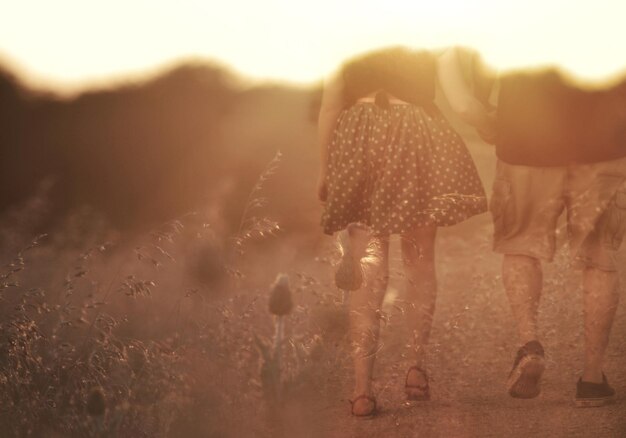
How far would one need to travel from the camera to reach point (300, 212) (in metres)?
4.80

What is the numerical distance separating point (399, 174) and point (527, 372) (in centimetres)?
109

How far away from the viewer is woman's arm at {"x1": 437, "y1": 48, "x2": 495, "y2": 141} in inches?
176

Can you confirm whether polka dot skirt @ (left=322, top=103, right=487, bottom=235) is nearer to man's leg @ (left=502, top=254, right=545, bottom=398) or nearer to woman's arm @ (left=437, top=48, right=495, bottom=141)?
woman's arm @ (left=437, top=48, right=495, bottom=141)

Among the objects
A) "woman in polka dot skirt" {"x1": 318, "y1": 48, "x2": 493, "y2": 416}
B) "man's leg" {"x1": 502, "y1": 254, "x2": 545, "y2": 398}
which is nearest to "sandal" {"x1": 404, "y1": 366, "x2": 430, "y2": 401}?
"woman in polka dot skirt" {"x1": 318, "y1": 48, "x2": 493, "y2": 416}

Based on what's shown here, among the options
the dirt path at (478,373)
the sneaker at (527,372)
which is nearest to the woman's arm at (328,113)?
the dirt path at (478,373)

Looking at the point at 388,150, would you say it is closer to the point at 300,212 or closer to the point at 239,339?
the point at 300,212

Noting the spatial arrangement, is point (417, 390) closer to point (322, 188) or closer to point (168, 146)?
point (322, 188)

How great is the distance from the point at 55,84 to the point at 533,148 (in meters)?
2.50

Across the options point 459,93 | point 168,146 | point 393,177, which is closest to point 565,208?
point 459,93

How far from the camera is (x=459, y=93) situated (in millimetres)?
4473

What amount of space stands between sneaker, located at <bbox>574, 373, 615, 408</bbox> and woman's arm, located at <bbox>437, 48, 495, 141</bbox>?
131 cm

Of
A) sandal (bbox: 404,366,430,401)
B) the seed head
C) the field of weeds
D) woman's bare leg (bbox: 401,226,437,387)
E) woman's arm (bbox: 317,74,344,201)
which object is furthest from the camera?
woman's arm (bbox: 317,74,344,201)

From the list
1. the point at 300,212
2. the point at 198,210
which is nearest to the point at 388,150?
the point at 300,212

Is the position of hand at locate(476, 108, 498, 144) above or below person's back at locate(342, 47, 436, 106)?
below
